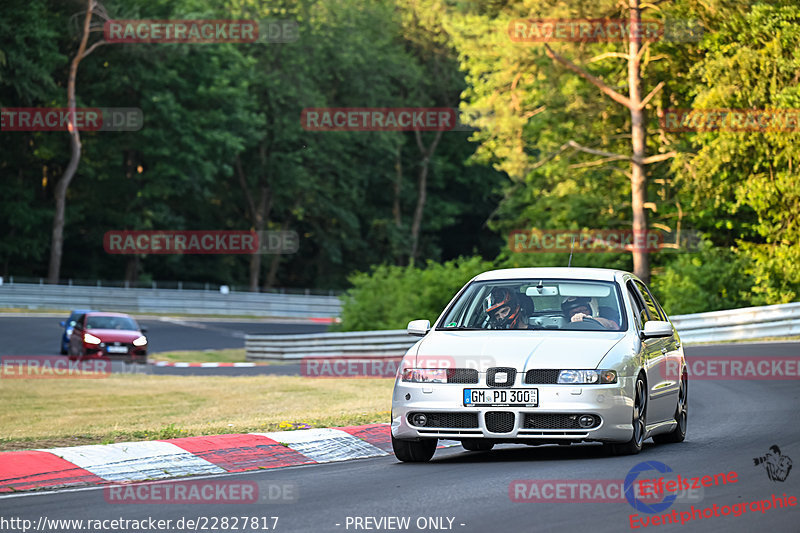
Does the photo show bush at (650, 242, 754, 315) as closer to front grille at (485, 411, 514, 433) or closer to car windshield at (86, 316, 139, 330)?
car windshield at (86, 316, 139, 330)

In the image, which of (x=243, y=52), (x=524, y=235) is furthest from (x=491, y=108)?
(x=243, y=52)

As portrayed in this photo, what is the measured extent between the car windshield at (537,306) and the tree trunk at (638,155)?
2660 centimetres

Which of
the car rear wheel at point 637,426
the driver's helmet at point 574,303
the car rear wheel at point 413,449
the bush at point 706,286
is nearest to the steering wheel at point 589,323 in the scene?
the driver's helmet at point 574,303

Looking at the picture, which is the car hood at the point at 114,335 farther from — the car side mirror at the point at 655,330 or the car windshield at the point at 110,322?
the car side mirror at the point at 655,330

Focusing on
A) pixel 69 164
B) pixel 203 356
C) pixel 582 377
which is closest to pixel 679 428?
pixel 582 377

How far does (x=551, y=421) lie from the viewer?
9.95m

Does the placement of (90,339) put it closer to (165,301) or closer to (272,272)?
(165,301)

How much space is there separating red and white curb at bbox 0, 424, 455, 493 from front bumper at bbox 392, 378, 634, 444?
144 cm

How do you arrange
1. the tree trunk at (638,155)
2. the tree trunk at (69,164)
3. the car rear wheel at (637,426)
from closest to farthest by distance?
1. the car rear wheel at (637,426)
2. the tree trunk at (638,155)
3. the tree trunk at (69,164)

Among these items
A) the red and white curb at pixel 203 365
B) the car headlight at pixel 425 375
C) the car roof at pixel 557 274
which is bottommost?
the red and white curb at pixel 203 365

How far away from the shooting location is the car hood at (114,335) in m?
34.4

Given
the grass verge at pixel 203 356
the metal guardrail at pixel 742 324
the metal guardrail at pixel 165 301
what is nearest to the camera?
the metal guardrail at pixel 742 324

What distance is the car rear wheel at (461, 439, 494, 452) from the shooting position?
408 inches

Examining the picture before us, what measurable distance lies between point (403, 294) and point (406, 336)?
3551 millimetres
